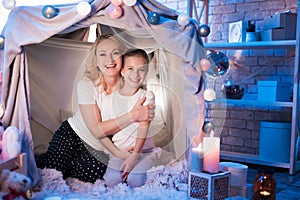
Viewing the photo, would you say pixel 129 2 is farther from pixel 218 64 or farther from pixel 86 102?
pixel 218 64

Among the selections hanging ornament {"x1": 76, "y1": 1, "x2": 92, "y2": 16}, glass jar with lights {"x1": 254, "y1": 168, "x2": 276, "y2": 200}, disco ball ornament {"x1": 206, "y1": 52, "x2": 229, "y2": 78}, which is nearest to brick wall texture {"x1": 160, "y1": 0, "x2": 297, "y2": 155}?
disco ball ornament {"x1": 206, "y1": 52, "x2": 229, "y2": 78}

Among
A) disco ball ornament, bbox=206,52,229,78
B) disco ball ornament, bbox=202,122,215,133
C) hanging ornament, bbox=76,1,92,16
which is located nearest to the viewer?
hanging ornament, bbox=76,1,92,16

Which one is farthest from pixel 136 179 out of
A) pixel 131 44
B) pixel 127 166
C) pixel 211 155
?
pixel 131 44

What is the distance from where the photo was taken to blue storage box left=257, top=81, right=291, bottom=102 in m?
2.55

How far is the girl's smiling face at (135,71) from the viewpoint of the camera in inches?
70.8

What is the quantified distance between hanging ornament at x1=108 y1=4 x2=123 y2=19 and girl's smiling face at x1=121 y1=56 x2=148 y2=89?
258mm

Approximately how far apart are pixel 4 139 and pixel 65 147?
32cm

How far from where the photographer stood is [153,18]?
1.60 metres

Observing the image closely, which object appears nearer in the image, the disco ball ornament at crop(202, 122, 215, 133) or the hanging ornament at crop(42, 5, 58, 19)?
the hanging ornament at crop(42, 5, 58, 19)

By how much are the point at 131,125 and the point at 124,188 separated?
0.93ft

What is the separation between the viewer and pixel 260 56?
9.26 feet

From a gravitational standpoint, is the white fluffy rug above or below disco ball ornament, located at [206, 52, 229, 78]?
below

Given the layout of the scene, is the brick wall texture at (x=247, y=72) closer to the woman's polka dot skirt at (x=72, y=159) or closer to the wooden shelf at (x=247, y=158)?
the wooden shelf at (x=247, y=158)

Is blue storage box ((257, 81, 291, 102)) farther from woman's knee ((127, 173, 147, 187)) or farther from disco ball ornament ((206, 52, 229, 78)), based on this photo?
woman's knee ((127, 173, 147, 187))
